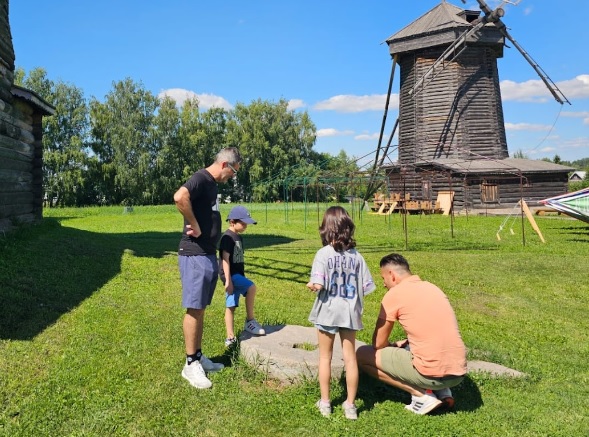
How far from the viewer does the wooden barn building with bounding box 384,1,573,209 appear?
28750 millimetres

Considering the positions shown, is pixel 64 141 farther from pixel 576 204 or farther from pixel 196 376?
pixel 196 376

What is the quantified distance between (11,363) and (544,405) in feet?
15.3

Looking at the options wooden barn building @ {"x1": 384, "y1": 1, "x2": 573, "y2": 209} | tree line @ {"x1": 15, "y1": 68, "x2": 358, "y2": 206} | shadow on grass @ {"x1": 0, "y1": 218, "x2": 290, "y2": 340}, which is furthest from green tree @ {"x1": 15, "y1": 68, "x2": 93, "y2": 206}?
shadow on grass @ {"x1": 0, "y1": 218, "x2": 290, "y2": 340}

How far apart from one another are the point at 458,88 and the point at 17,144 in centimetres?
2394

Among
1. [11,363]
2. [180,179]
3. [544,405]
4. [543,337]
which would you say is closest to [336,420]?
[544,405]

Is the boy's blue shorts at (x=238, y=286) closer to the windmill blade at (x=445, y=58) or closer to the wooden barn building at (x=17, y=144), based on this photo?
the wooden barn building at (x=17, y=144)

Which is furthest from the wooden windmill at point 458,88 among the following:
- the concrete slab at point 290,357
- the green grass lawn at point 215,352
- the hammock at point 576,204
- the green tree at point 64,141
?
the green tree at point 64,141

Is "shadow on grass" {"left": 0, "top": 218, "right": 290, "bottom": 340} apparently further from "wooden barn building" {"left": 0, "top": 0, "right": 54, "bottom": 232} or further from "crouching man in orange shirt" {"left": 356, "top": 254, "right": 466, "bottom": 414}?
"crouching man in orange shirt" {"left": 356, "top": 254, "right": 466, "bottom": 414}

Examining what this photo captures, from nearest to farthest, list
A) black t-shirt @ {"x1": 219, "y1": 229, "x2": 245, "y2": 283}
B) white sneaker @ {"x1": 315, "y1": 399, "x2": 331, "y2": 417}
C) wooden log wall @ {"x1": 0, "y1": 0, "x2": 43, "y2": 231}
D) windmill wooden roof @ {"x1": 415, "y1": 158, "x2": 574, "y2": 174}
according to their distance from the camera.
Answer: white sneaker @ {"x1": 315, "y1": 399, "x2": 331, "y2": 417} < black t-shirt @ {"x1": 219, "y1": 229, "x2": 245, "y2": 283} < wooden log wall @ {"x1": 0, "y1": 0, "x2": 43, "y2": 231} < windmill wooden roof @ {"x1": 415, "y1": 158, "x2": 574, "y2": 174}

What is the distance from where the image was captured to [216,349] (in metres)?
5.23

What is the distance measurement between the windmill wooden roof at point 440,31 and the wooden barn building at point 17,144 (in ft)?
74.3

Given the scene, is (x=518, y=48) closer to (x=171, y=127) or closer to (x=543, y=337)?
(x=543, y=337)

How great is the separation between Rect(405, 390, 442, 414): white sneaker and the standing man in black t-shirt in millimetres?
1712

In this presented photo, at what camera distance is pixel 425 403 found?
390 centimetres
